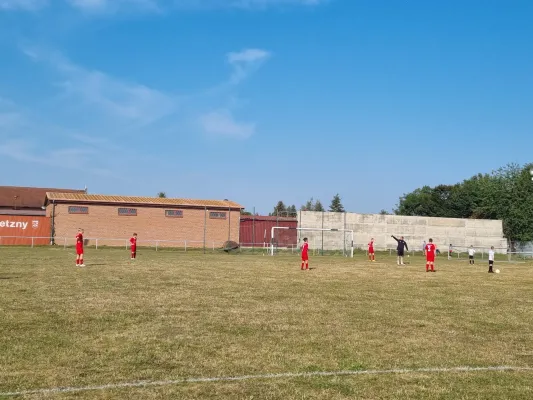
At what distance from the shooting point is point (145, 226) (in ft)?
194

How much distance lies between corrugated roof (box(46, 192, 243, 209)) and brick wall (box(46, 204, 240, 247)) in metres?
0.59

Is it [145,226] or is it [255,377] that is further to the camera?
[145,226]

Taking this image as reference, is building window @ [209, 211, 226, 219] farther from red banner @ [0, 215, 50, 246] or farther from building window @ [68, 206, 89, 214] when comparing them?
red banner @ [0, 215, 50, 246]

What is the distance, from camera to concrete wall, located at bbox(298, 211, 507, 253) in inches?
2463

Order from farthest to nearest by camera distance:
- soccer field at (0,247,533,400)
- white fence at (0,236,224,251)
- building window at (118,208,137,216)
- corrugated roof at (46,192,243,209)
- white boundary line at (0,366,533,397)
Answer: building window at (118,208,137,216), corrugated roof at (46,192,243,209), white fence at (0,236,224,251), soccer field at (0,247,533,400), white boundary line at (0,366,533,397)

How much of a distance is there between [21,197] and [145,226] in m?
36.0

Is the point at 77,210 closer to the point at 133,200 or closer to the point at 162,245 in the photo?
the point at 133,200

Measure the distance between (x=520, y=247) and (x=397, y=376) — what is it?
6479cm

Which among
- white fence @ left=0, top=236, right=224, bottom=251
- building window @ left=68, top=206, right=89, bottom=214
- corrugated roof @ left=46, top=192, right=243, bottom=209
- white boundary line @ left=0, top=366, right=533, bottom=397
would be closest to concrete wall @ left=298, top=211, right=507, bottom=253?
corrugated roof @ left=46, top=192, right=243, bottom=209

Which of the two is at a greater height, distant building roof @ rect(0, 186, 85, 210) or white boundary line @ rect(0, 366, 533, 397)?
distant building roof @ rect(0, 186, 85, 210)

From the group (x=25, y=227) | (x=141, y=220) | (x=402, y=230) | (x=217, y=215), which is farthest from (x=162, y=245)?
(x=402, y=230)

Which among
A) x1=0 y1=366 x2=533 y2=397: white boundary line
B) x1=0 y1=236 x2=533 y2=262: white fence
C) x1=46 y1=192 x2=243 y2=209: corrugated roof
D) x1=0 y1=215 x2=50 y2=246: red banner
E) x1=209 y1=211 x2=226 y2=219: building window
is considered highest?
x1=46 y1=192 x2=243 y2=209: corrugated roof

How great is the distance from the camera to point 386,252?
63.4m

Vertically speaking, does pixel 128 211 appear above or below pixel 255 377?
above
